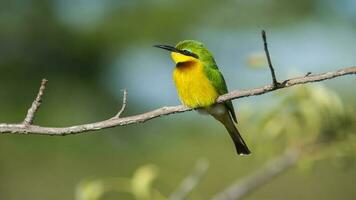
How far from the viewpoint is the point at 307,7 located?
6574 millimetres

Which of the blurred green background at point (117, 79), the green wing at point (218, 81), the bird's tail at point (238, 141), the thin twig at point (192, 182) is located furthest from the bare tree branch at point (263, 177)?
the blurred green background at point (117, 79)

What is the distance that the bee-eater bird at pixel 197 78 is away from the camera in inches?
81.2

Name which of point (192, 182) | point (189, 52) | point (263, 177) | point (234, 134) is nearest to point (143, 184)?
point (192, 182)

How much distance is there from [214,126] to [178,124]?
19.1 inches

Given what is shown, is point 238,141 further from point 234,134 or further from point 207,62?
point 207,62

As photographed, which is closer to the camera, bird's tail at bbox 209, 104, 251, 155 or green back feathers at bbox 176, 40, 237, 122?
green back feathers at bbox 176, 40, 237, 122

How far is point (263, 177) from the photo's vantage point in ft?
6.28

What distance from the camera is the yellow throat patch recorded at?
2.05m

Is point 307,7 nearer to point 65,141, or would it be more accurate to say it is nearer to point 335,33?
point 335,33

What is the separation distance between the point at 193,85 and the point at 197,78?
0.03 m

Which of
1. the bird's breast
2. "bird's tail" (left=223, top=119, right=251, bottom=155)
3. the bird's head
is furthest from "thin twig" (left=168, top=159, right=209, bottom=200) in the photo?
"bird's tail" (left=223, top=119, right=251, bottom=155)

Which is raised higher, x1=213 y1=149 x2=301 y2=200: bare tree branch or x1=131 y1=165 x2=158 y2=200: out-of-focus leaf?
x1=131 y1=165 x2=158 y2=200: out-of-focus leaf

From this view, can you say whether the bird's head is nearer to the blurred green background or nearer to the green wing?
the green wing

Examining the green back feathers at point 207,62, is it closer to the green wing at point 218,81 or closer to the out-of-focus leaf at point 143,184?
the green wing at point 218,81
